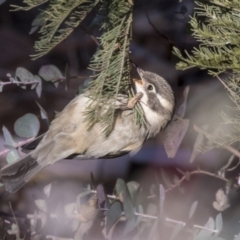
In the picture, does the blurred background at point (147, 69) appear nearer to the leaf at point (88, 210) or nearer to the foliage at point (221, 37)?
the leaf at point (88, 210)

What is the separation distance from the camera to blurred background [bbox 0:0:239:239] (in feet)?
5.61

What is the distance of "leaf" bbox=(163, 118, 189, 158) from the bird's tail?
1.14 ft

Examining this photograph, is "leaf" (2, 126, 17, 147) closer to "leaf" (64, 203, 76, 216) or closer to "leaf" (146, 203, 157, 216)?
"leaf" (64, 203, 76, 216)

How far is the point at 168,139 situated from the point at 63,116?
291 millimetres

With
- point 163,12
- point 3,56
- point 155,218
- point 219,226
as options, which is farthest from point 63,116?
point 3,56

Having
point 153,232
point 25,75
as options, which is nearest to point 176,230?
point 153,232

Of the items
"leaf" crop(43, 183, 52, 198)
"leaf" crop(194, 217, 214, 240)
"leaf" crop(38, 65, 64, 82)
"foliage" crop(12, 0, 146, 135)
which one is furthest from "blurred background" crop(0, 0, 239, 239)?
"foliage" crop(12, 0, 146, 135)

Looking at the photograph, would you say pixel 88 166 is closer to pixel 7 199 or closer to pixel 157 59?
pixel 157 59

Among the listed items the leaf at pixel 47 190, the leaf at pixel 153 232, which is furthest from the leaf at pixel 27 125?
the leaf at pixel 153 232

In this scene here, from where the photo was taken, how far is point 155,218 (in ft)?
4.86

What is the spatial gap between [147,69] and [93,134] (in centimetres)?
80

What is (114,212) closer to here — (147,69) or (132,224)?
(132,224)

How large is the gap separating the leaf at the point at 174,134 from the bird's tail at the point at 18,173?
0.35 meters

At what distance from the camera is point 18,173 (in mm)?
1564
